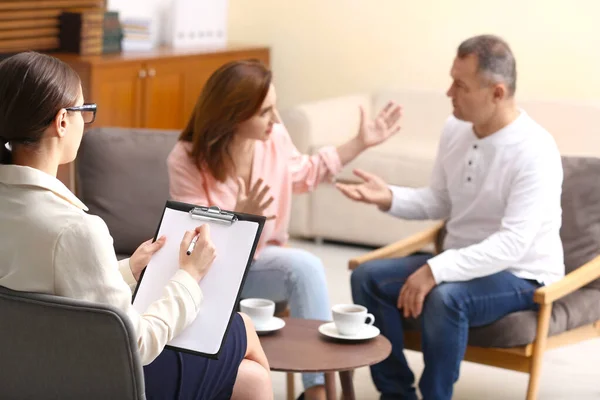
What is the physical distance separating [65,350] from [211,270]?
0.39m

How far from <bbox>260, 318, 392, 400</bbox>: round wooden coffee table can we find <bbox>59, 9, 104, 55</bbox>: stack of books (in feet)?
9.70

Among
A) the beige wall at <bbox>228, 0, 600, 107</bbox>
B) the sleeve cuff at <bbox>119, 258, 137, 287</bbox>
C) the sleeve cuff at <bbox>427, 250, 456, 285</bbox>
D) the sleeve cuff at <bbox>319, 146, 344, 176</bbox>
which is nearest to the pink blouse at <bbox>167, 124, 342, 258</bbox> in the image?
the sleeve cuff at <bbox>319, 146, 344, 176</bbox>

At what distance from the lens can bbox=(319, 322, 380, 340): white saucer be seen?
276cm

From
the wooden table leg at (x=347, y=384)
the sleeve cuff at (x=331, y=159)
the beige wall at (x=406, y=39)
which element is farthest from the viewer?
the beige wall at (x=406, y=39)

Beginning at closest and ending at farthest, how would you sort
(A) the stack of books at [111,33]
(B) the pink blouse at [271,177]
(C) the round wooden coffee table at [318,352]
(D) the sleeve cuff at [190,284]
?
(D) the sleeve cuff at [190,284], (C) the round wooden coffee table at [318,352], (B) the pink blouse at [271,177], (A) the stack of books at [111,33]

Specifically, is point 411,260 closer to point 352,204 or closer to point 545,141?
point 545,141

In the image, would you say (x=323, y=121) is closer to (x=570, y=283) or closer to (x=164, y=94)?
(x=164, y=94)

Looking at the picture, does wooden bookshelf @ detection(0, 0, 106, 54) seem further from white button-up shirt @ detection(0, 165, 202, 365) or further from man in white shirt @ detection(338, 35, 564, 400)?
white button-up shirt @ detection(0, 165, 202, 365)

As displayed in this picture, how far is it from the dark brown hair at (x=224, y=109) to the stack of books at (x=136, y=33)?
8.63ft

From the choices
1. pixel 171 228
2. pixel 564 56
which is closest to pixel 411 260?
pixel 171 228

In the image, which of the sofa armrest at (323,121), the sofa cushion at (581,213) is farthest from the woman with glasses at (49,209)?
the sofa armrest at (323,121)

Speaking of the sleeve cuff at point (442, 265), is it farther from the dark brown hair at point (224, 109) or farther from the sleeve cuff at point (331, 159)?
the dark brown hair at point (224, 109)

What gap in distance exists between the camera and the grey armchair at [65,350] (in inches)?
75.2

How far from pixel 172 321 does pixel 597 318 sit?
5.79 ft
